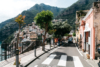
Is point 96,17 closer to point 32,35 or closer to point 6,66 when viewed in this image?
point 32,35

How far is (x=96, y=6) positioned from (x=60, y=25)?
1783 cm

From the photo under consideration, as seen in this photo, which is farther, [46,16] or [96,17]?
[46,16]

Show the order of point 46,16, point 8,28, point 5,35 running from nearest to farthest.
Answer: point 46,16, point 5,35, point 8,28

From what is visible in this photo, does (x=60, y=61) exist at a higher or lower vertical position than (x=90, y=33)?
lower

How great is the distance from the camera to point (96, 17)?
24.4 feet

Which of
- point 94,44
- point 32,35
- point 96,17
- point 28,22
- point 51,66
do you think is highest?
point 28,22

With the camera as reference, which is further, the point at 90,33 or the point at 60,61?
the point at 90,33

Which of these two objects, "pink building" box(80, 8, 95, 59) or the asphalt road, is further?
"pink building" box(80, 8, 95, 59)

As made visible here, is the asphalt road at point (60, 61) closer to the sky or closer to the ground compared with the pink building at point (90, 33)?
closer to the ground

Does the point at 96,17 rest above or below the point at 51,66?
above

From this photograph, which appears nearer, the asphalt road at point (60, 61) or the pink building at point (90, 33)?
the asphalt road at point (60, 61)

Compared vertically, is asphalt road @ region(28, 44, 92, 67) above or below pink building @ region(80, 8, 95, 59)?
below

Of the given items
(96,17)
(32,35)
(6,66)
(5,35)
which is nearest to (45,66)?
(6,66)

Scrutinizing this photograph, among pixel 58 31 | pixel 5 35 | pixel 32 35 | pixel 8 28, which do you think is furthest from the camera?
pixel 8 28
